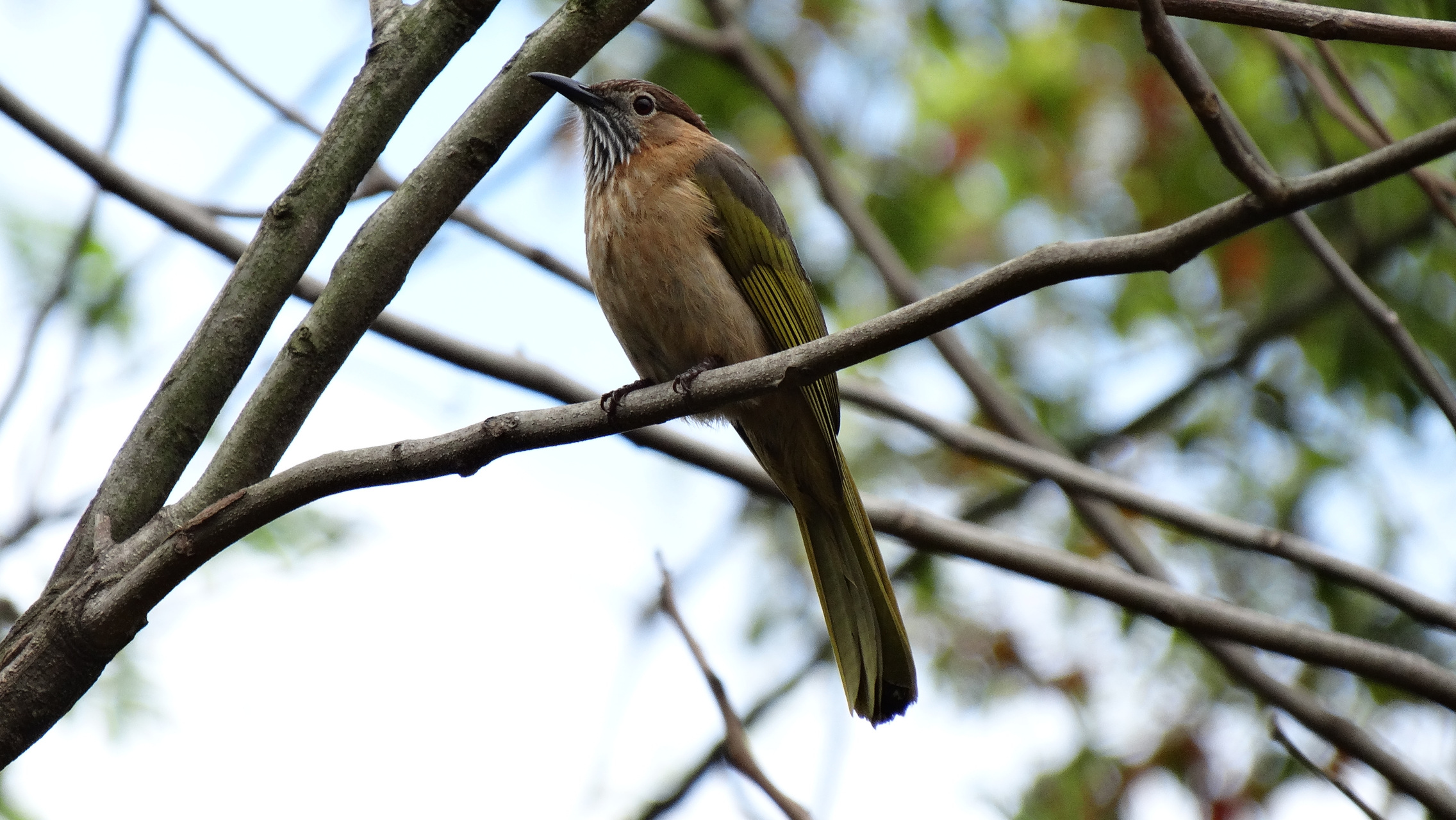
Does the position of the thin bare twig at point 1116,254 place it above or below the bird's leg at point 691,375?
below

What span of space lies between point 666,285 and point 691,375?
0.93 m

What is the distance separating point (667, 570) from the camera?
352 centimetres

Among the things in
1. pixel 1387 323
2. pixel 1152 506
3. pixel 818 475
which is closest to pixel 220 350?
pixel 818 475

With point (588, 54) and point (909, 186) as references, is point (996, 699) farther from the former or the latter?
point (588, 54)

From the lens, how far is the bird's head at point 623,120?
4.68m

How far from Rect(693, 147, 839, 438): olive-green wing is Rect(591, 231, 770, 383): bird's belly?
58 mm

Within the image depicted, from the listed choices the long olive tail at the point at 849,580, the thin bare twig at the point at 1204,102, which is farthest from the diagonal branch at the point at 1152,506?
the thin bare twig at the point at 1204,102

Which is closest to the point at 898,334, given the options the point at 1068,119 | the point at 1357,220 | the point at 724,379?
the point at 724,379

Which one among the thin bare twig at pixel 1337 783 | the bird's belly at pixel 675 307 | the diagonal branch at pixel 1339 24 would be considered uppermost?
the bird's belly at pixel 675 307

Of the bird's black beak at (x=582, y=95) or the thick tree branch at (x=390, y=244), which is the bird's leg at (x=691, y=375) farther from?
the bird's black beak at (x=582, y=95)

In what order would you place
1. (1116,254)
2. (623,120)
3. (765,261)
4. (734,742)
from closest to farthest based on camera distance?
(1116,254), (734,742), (765,261), (623,120)

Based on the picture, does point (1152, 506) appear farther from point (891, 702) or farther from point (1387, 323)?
point (891, 702)

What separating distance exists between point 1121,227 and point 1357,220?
1.65 meters

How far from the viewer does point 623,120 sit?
4.85m
